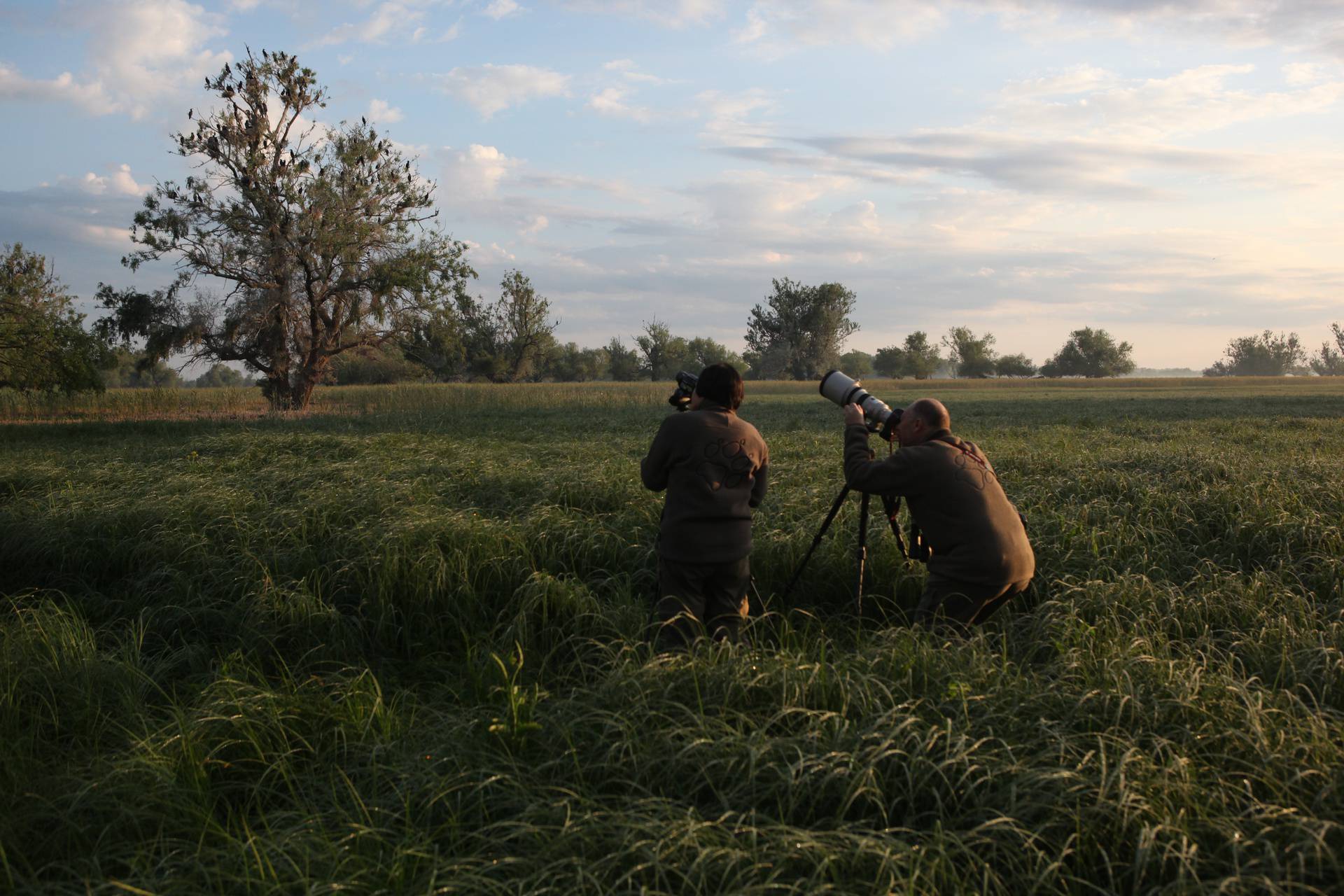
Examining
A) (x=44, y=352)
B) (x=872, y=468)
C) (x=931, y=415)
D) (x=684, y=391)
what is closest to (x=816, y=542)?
(x=872, y=468)

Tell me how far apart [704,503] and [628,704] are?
1.18 m

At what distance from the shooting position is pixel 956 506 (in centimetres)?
443

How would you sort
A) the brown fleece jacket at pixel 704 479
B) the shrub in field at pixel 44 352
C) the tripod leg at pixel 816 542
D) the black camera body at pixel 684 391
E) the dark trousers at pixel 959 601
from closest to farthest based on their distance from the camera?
the brown fleece jacket at pixel 704 479 → the dark trousers at pixel 959 601 → the black camera body at pixel 684 391 → the tripod leg at pixel 816 542 → the shrub in field at pixel 44 352

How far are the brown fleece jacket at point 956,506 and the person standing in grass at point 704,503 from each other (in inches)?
25.0

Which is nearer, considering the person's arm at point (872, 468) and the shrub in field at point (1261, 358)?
the person's arm at point (872, 468)

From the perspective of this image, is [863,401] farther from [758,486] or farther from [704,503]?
[704,503]

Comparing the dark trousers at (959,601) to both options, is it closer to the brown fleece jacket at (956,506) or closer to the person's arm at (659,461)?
the brown fleece jacket at (956,506)

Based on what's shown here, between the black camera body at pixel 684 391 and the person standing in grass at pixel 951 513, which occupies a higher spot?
the black camera body at pixel 684 391

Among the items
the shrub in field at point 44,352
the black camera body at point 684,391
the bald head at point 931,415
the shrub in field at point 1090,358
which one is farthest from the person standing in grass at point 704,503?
the shrub in field at point 1090,358

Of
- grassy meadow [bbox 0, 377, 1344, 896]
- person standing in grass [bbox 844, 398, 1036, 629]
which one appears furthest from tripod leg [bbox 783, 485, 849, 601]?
person standing in grass [bbox 844, 398, 1036, 629]

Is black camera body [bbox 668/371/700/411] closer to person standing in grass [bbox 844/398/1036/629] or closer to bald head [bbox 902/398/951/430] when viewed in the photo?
person standing in grass [bbox 844/398/1036/629]

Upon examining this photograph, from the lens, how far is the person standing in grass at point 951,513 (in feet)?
14.4

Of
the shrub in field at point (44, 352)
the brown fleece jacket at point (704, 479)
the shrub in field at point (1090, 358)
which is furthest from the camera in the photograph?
the shrub in field at point (1090, 358)

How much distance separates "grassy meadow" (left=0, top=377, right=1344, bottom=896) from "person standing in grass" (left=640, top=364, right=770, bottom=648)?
369mm
